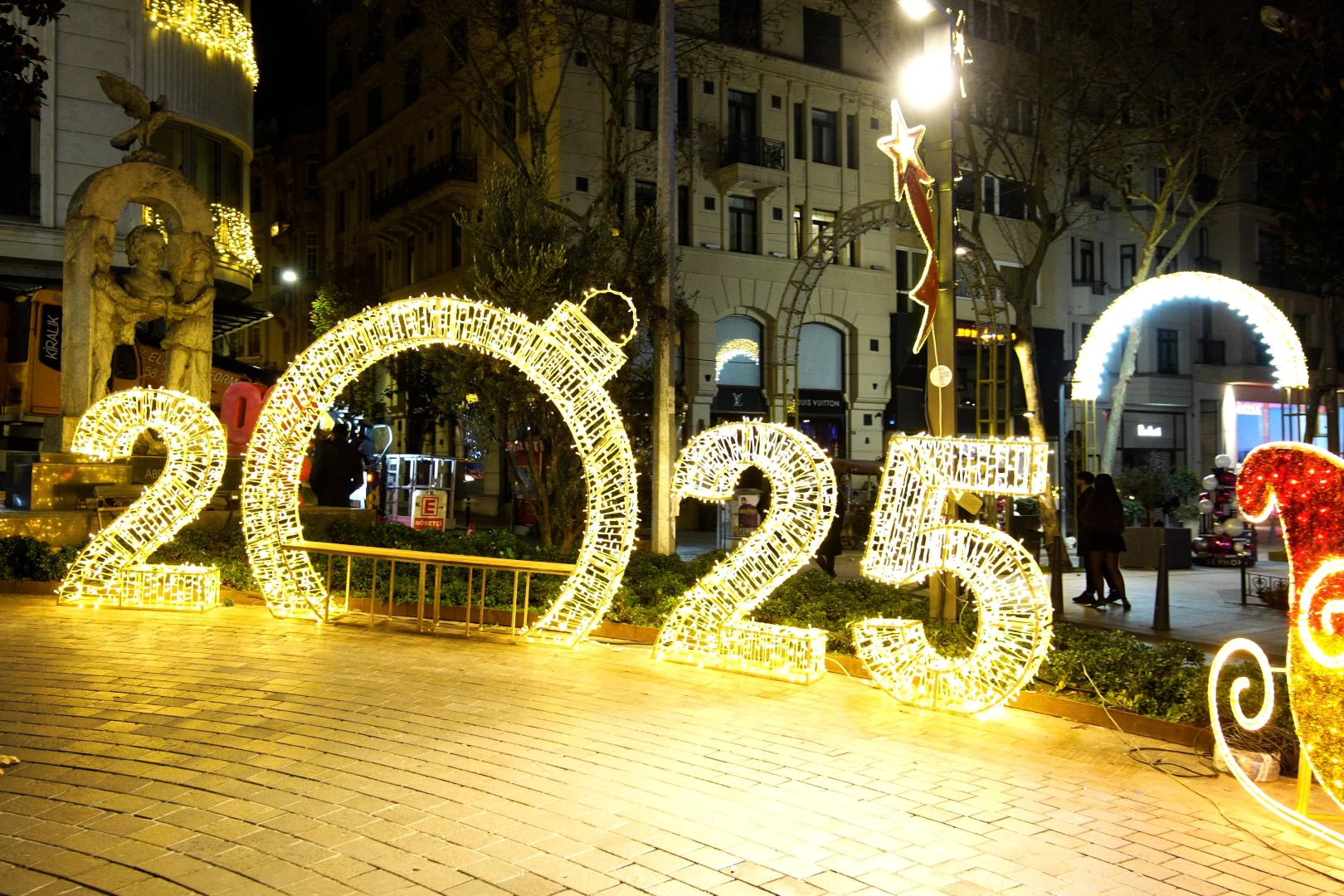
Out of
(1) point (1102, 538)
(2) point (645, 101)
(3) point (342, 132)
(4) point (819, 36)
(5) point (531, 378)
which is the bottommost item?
(1) point (1102, 538)

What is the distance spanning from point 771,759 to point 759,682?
87.3 inches

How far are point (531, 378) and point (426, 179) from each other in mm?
28987

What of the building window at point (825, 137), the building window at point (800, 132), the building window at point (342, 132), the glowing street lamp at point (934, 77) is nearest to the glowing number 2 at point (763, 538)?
the glowing street lamp at point (934, 77)

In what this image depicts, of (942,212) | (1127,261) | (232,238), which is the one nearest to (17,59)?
(942,212)

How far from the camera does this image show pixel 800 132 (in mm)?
34312

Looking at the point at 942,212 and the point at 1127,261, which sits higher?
the point at 1127,261

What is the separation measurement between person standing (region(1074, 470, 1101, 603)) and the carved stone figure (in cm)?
1188

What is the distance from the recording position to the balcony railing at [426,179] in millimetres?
34875

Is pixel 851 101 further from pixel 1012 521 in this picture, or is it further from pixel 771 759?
pixel 771 759

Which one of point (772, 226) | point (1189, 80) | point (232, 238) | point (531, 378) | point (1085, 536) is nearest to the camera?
point (531, 378)

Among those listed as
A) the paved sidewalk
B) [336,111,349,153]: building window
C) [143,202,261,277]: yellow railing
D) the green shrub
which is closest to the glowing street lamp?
the paved sidewalk

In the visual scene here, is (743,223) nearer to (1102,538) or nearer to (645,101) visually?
(645,101)

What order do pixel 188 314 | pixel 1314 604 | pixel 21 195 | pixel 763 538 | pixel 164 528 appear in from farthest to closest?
pixel 21 195
pixel 188 314
pixel 164 528
pixel 763 538
pixel 1314 604

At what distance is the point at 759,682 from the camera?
8.77m
